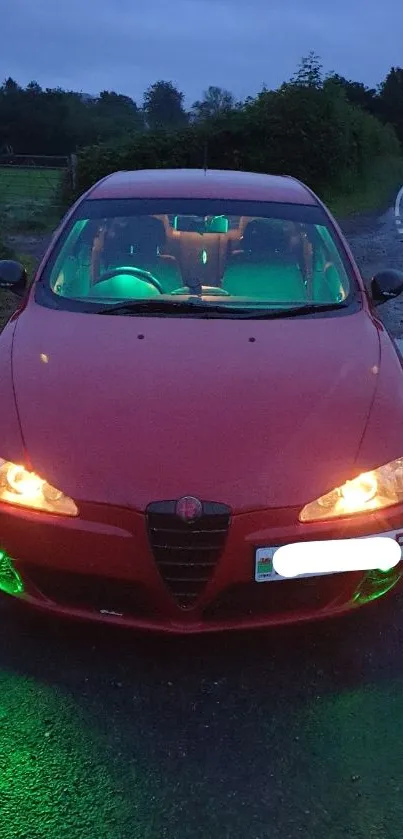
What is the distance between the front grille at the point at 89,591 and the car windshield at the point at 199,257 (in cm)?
145

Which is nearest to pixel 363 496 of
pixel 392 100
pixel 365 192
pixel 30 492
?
pixel 30 492

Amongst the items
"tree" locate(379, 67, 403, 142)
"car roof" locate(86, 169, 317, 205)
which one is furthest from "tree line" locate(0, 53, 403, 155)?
"car roof" locate(86, 169, 317, 205)

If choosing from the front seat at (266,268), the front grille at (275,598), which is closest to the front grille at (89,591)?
the front grille at (275,598)

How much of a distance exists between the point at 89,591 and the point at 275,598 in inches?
22.7

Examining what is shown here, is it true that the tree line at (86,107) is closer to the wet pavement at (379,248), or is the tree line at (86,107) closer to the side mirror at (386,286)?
the wet pavement at (379,248)

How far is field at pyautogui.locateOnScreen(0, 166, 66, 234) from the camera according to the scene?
1936 centimetres

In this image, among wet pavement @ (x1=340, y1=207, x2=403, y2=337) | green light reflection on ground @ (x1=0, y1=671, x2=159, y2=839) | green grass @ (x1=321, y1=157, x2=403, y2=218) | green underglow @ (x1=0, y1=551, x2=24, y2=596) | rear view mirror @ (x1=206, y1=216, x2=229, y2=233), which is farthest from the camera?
green grass @ (x1=321, y1=157, x2=403, y2=218)

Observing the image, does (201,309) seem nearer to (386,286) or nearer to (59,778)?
(386,286)

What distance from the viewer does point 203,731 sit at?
262cm

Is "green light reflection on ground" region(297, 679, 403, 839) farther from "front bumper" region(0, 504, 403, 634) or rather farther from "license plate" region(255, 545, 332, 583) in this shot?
"license plate" region(255, 545, 332, 583)

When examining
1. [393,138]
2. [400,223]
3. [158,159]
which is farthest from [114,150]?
[393,138]

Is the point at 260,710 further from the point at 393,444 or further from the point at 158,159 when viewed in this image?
the point at 158,159

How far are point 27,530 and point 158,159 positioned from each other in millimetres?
22422

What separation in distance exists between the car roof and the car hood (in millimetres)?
1122
